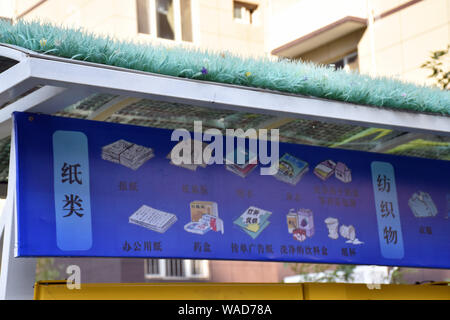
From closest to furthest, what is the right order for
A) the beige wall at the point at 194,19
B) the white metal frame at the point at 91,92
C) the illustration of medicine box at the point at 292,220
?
the white metal frame at the point at 91,92 < the illustration of medicine box at the point at 292,220 < the beige wall at the point at 194,19

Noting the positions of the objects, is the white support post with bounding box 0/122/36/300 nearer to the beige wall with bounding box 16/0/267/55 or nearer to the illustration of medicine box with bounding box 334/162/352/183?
the illustration of medicine box with bounding box 334/162/352/183

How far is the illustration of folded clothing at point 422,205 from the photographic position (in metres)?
5.13

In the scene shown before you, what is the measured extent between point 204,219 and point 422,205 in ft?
5.79

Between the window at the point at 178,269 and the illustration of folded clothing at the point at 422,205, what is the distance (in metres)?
10.8

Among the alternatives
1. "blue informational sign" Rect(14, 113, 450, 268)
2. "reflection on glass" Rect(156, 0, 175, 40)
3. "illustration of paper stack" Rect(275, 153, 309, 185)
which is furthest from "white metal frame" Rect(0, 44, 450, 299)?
"reflection on glass" Rect(156, 0, 175, 40)

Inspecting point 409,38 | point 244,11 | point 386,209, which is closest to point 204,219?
point 386,209

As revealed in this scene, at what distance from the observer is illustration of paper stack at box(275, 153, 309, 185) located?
4617mm

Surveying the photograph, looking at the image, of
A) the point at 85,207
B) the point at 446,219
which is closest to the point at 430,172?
the point at 446,219

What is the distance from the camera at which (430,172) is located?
5.26 m

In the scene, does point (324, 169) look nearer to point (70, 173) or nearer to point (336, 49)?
point (70, 173)

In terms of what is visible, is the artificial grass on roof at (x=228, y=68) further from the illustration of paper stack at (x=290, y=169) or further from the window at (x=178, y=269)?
the window at (x=178, y=269)

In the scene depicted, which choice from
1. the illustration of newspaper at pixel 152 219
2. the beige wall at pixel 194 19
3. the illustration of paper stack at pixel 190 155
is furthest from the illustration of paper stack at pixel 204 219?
the beige wall at pixel 194 19

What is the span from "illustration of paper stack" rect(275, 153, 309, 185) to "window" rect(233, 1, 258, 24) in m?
12.9
